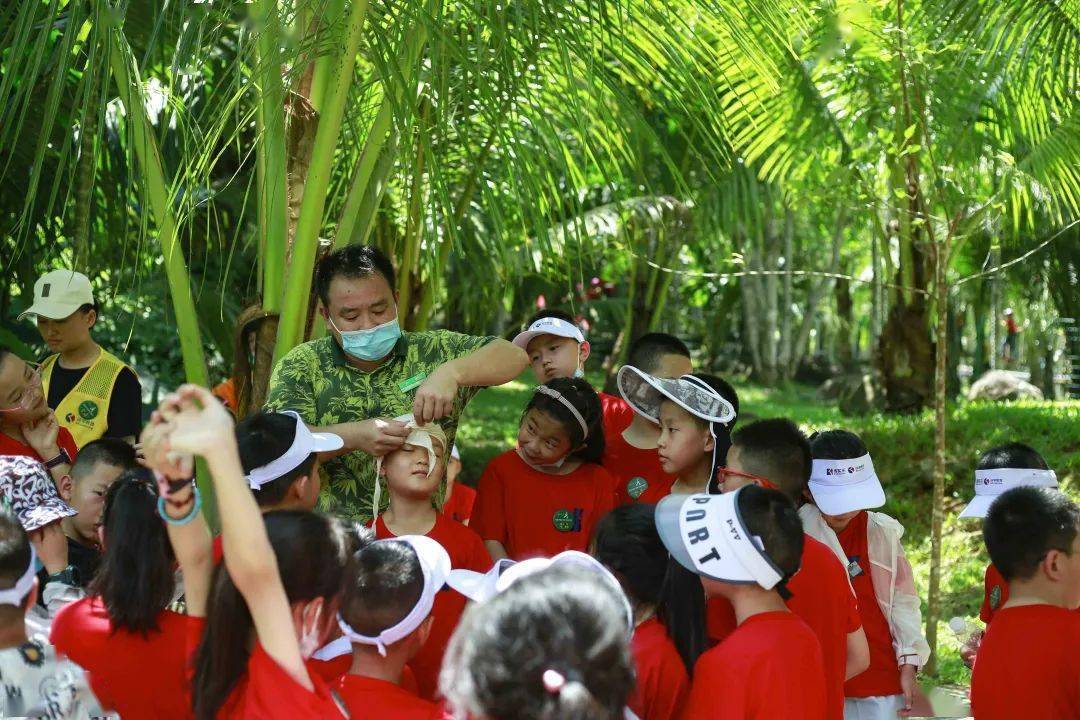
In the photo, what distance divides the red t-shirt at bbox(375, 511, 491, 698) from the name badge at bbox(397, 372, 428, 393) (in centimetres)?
40

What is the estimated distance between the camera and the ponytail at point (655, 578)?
2.82 m

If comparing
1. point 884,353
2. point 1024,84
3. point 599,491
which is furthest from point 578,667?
point 884,353

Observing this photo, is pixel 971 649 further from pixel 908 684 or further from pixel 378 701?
pixel 378 701

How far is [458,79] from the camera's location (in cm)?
429

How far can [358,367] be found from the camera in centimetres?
385

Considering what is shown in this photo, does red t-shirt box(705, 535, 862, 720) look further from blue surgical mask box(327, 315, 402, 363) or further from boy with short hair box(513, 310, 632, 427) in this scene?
boy with short hair box(513, 310, 632, 427)

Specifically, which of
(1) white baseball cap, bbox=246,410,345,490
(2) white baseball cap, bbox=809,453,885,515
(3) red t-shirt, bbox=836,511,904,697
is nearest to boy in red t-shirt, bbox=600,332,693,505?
(2) white baseball cap, bbox=809,453,885,515

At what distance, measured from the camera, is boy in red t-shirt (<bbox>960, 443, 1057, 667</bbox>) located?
13.3 feet

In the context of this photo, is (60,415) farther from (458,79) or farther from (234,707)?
(234,707)

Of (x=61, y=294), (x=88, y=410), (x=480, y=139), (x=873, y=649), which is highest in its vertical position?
(x=480, y=139)

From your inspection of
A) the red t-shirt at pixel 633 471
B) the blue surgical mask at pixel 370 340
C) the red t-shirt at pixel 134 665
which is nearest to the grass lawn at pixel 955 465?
the red t-shirt at pixel 633 471

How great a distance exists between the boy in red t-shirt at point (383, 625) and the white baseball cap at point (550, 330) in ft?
7.71

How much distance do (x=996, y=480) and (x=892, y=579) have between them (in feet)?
1.86

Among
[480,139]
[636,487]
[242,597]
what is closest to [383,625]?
[242,597]
